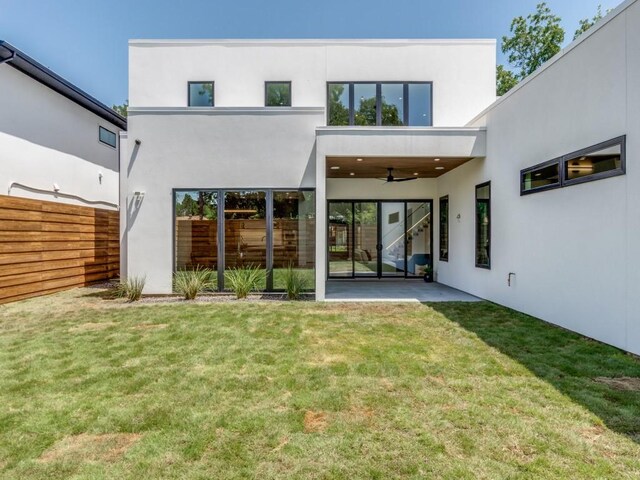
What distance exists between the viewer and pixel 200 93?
11.8 metres

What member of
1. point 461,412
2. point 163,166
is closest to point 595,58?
point 461,412

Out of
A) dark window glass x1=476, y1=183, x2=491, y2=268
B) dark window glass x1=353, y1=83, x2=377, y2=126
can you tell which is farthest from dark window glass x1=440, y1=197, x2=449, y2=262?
dark window glass x1=353, y1=83, x2=377, y2=126

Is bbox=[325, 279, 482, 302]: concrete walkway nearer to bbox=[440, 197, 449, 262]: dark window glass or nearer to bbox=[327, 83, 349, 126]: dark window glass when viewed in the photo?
bbox=[440, 197, 449, 262]: dark window glass

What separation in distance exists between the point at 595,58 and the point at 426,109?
6.43 metres

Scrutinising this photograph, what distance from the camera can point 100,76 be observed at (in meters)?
25.0

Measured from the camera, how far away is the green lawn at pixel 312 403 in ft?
8.55

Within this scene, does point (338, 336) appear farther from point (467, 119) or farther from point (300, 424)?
point (467, 119)

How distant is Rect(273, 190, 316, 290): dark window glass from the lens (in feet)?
30.1

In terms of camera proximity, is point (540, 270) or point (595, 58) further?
point (540, 270)

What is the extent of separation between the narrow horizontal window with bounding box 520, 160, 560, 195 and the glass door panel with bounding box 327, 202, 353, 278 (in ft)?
20.2

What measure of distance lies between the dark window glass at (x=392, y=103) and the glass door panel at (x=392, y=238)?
9.05 ft

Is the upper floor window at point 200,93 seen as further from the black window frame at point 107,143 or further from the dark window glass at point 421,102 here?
the dark window glass at point 421,102

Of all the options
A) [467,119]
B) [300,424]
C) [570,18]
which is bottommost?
[300,424]

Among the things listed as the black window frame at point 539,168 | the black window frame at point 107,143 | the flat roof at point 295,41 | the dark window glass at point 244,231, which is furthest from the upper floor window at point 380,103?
the black window frame at point 107,143
